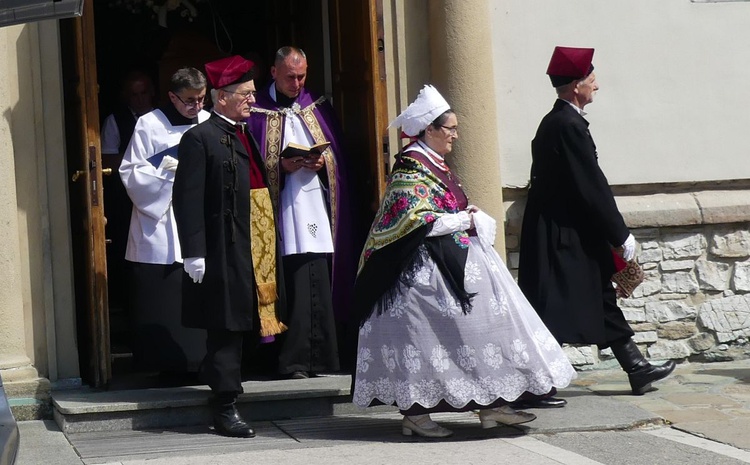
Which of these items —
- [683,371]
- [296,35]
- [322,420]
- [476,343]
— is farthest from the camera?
[296,35]

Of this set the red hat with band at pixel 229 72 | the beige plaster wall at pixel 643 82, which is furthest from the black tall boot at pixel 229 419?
the beige plaster wall at pixel 643 82

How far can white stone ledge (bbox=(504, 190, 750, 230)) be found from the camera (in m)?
8.33

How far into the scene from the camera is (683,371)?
8.30 meters

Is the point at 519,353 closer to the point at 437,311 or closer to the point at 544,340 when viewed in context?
Answer: the point at 544,340

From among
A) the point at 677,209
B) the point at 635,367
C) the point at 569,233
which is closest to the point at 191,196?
the point at 569,233

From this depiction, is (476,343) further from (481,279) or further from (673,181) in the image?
(673,181)

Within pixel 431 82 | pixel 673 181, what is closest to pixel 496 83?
pixel 431 82

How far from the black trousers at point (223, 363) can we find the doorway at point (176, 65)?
2.94ft

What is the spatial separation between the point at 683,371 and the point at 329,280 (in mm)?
2304

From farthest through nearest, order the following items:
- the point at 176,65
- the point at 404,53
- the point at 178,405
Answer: the point at 176,65 < the point at 404,53 < the point at 178,405

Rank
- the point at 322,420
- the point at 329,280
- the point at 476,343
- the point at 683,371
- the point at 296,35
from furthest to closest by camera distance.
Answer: the point at 296,35 < the point at 683,371 < the point at 329,280 < the point at 322,420 < the point at 476,343

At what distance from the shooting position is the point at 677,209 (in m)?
8.45

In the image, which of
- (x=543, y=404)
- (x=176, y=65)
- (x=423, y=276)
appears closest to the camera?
(x=423, y=276)

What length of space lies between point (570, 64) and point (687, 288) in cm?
201
